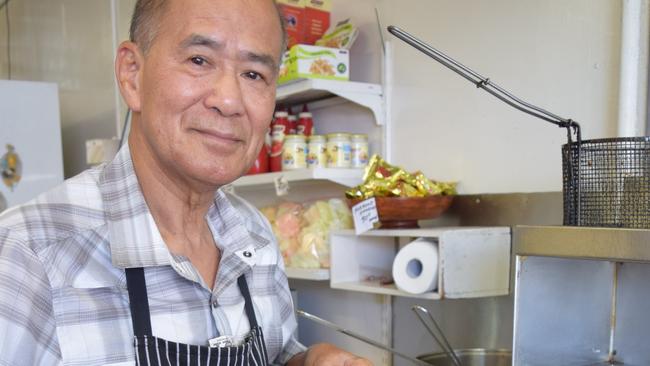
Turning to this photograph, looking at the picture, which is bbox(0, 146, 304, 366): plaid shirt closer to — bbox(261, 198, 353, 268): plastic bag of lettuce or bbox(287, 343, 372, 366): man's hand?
bbox(287, 343, 372, 366): man's hand

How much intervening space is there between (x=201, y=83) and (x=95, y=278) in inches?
14.0

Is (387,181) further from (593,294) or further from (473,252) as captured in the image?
(593,294)

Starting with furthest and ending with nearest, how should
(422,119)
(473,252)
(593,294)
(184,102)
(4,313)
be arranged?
(422,119) < (473,252) < (593,294) < (184,102) < (4,313)

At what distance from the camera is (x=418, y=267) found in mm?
1681

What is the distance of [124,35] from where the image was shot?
3.55m

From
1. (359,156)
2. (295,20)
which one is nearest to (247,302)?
(359,156)

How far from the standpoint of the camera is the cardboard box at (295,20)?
2.13 m

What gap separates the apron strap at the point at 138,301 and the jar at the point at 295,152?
3.63 feet

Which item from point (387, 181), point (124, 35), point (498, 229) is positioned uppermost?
point (124, 35)

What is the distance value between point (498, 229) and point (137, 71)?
3.25 ft

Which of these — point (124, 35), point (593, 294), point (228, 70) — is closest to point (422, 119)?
point (593, 294)

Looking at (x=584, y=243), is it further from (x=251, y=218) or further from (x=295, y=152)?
(x=295, y=152)

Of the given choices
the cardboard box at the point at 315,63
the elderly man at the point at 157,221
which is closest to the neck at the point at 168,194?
the elderly man at the point at 157,221

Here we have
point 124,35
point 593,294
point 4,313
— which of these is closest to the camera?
point 4,313
